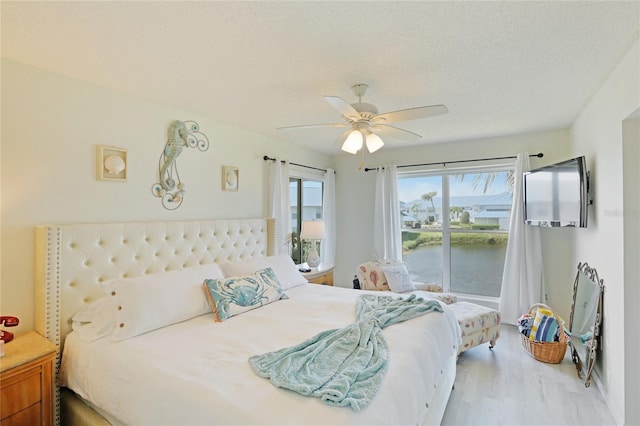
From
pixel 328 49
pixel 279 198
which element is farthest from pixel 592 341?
pixel 279 198

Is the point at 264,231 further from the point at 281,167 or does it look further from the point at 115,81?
the point at 115,81

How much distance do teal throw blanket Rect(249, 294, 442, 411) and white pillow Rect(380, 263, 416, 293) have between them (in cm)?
168

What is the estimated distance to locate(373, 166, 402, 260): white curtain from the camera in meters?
4.57

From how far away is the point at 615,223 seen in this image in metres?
2.18

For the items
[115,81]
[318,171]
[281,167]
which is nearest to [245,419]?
[115,81]

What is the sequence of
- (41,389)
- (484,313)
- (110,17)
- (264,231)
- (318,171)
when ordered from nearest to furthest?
(110,17) < (41,389) < (484,313) < (264,231) < (318,171)

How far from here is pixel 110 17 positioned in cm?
153

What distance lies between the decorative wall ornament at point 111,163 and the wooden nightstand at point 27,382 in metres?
1.15

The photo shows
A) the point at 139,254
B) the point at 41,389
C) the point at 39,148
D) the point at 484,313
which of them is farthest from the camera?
the point at 484,313

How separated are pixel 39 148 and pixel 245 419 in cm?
211

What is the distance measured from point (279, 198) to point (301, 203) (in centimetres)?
85

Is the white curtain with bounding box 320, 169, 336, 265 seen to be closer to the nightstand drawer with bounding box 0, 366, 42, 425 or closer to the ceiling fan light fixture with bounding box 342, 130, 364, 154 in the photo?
the ceiling fan light fixture with bounding box 342, 130, 364, 154

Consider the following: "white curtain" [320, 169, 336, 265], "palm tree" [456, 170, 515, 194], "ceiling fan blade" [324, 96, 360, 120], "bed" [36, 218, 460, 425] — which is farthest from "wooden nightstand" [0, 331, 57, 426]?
"palm tree" [456, 170, 515, 194]

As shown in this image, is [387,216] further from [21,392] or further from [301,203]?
[21,392]
